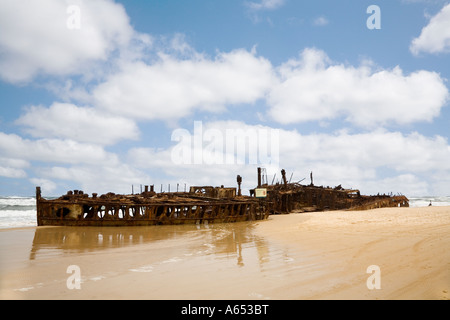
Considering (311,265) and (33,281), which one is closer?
(33,281)

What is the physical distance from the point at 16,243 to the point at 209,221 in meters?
11.8

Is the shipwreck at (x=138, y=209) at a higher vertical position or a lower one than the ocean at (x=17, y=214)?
higher

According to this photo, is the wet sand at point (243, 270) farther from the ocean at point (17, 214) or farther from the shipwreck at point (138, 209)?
the ocean at point (17, 214)

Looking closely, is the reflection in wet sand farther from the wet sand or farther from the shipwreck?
the shipwreck

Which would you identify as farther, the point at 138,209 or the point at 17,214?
the point at 17,214

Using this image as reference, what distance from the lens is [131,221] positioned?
19.2m
